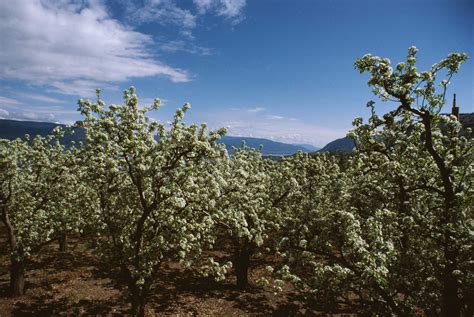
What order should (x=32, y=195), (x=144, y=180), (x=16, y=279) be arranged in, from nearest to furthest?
(x=144, y=180)
(x=16, y=279)
(x=32, y=195)

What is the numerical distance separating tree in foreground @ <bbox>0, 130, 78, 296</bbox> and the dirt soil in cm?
265

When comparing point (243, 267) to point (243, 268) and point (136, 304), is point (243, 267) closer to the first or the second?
point (243, 268)

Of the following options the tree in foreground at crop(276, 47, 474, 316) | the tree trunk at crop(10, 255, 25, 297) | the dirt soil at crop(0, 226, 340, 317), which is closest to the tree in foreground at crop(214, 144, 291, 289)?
the dirt soil at crop(0, 226, 340, 317)

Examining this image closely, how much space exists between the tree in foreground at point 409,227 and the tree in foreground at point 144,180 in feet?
17.3

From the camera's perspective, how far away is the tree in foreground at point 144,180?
1452 cm

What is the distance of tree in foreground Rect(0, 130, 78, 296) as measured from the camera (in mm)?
22938

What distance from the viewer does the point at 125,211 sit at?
59.8ft

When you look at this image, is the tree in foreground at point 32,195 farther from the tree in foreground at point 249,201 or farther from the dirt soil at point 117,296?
the tree in foreground at point 249,201

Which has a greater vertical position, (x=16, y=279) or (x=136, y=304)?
(x=136, y=304)

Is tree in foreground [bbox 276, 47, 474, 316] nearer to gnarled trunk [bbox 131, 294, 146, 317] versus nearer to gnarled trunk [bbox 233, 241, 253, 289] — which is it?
gnarled trunk [bbox 131, 294, 146, 317]

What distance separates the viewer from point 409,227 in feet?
44.6

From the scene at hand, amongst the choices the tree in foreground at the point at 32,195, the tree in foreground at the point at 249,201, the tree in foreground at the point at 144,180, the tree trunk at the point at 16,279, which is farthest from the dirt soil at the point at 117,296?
the tree in foreground at the point at 144,180

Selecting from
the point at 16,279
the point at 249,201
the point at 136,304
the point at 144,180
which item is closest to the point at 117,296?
the point at 16,279

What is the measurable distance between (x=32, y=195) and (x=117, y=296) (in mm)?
10343
